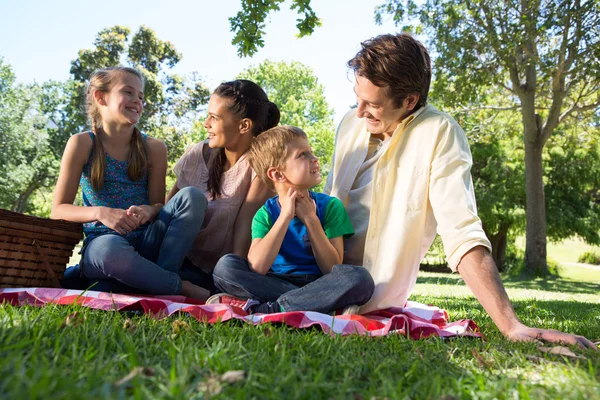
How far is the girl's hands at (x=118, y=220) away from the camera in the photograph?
11.7ft

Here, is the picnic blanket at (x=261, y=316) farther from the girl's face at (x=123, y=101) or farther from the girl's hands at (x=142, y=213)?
the girl's face at (x=123, y=101)

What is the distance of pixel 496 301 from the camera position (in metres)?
2.70

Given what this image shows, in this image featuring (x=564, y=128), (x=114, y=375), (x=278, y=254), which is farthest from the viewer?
(x=564, y=128)

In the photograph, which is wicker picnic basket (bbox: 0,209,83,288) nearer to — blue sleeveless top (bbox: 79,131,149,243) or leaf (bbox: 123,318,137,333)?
blue sleeveless top (bbox: 79,131,149,243)

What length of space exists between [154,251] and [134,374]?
2450 mm

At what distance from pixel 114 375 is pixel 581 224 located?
22815mm

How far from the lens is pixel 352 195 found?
385 cm

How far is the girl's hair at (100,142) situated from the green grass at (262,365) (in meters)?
1.66

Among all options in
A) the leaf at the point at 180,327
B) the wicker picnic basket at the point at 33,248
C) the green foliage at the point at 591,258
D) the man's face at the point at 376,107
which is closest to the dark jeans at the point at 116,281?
the wicker picnic basket at the point at 33,248

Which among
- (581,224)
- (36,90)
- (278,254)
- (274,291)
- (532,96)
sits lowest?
(274,291)

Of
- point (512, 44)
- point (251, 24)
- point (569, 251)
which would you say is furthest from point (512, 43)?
point (569, 251)

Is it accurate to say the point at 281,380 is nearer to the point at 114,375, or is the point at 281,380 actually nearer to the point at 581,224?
the point at 114,375

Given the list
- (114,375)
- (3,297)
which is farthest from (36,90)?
(114,375)

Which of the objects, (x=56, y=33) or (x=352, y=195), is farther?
(x=56, y=33)
